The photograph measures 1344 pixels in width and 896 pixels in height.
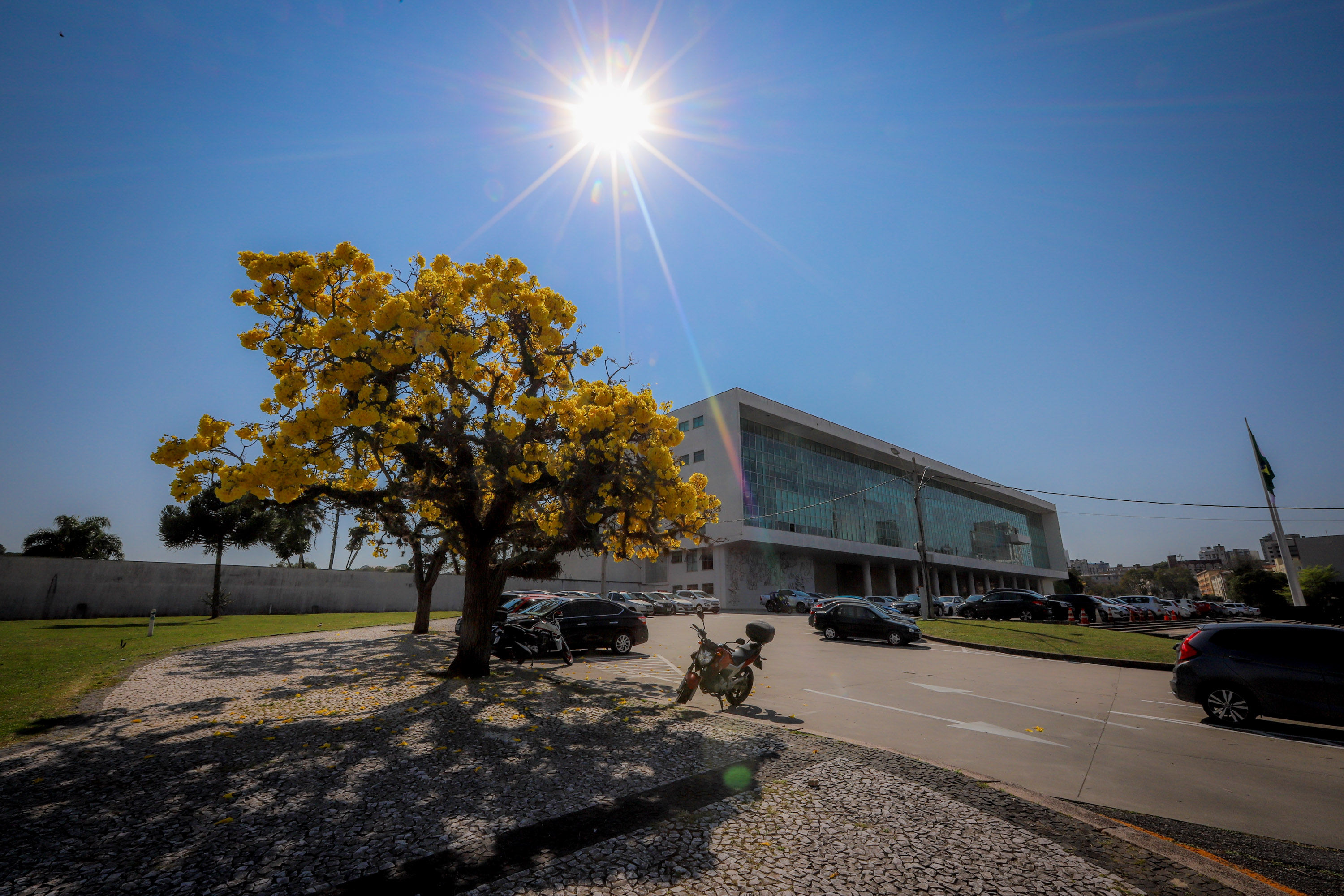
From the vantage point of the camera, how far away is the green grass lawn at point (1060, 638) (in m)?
16.1

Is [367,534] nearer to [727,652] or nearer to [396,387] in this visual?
[396,387]

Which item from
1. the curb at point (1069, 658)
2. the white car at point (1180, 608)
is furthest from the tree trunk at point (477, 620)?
the white car at point (1180, 608)

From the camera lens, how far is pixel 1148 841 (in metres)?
3.92

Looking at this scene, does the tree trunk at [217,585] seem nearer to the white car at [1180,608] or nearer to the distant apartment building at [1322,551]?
the white car at [1180,608]

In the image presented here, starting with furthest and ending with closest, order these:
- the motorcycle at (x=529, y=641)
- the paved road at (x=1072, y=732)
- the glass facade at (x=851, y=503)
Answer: the glass facade at (x=851, y=503) < the motorcycle at (x=529, y=641) < the paved road at (x=1072, y=732)

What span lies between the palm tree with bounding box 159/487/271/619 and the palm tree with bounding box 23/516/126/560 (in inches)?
1223

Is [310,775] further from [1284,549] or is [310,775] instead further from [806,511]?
[806,511]

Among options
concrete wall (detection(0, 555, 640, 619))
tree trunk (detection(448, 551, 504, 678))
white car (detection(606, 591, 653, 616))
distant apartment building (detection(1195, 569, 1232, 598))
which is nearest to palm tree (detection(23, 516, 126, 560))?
concrete wall (detection(0, 555, 640, 619))

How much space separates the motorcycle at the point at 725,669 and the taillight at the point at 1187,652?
21.2 ft

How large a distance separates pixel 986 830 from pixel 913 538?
7220 centimetres

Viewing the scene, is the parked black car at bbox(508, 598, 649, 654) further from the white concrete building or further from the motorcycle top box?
the white concrete building

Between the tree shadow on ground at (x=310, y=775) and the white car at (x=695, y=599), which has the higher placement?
the tree shadow on ground at (x=310, y=775)

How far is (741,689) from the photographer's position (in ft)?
29.3

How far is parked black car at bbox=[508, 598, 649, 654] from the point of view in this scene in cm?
1544
